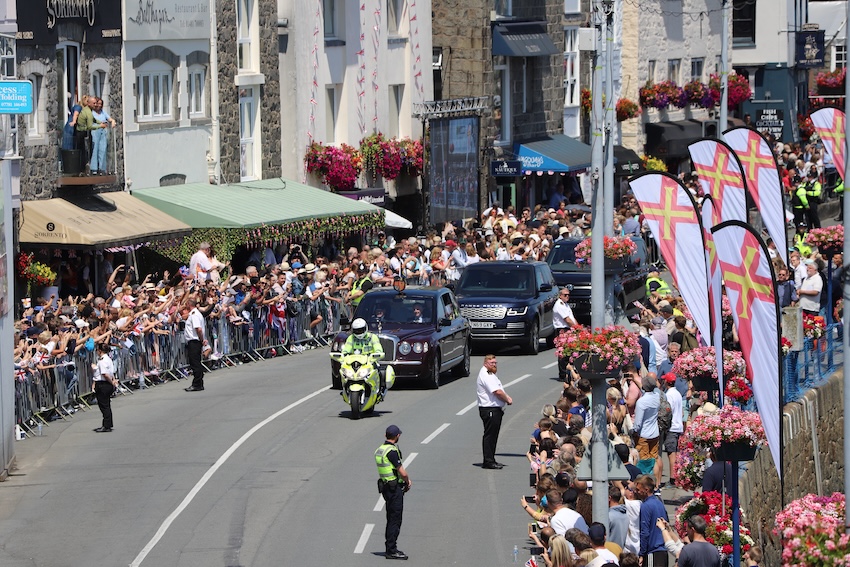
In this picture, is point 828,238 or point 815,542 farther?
point 828,238

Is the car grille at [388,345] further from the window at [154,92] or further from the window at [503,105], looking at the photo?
the window at [503,105]

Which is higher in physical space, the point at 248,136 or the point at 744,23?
the point at 744,23

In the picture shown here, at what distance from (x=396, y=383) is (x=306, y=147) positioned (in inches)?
558

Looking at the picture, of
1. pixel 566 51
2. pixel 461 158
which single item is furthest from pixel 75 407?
pixel 566 51

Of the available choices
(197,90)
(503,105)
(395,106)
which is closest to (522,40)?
(503,105)

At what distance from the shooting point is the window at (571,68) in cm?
5759

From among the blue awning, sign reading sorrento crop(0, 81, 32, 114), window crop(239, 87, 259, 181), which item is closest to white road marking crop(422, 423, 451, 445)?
sign reading sorrento crop(0, 81, 32, 114)

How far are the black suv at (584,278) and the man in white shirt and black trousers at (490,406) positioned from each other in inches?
445

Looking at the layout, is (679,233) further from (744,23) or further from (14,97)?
(744,23)

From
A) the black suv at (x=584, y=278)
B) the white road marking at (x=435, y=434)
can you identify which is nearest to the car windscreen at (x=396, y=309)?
the white road marking at (x=435, y=434)

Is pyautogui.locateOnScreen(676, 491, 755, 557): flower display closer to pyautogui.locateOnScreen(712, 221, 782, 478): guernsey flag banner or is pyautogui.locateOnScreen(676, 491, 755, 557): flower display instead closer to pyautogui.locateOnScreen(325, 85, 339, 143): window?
pyautogui.locateOnScreen(712, 221, 782, 478): guernsey flag banner

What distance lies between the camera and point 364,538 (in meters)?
19.2

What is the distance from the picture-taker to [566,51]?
5756 cm

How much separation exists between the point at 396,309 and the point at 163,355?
4042 millimetres
